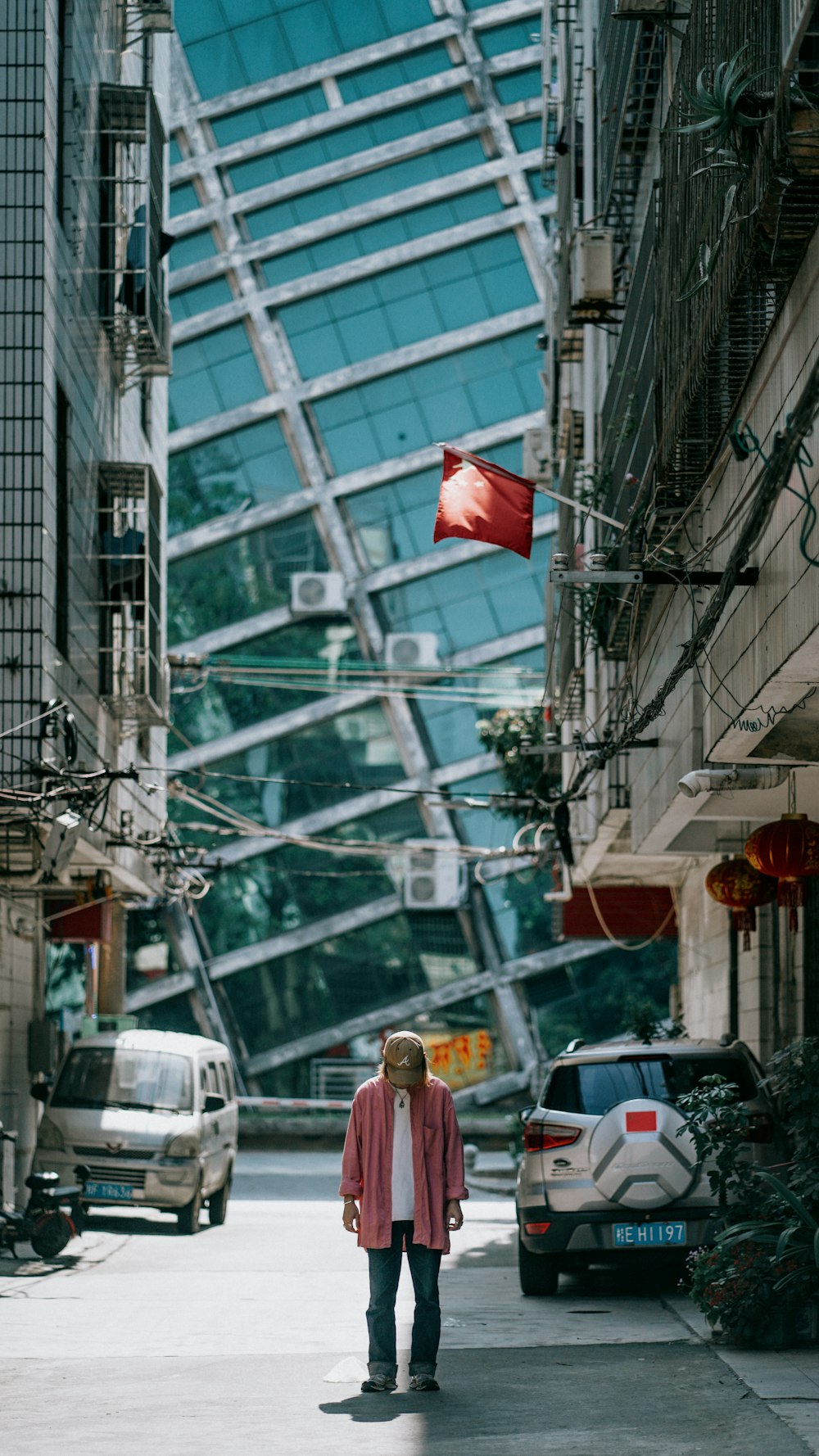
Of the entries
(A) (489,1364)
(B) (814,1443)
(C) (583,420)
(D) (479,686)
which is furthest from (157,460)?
(B) (814,1443)

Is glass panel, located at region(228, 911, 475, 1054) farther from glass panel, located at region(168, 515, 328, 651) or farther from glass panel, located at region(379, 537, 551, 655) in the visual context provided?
glass panel, located at region(168, 515, 328, 651)

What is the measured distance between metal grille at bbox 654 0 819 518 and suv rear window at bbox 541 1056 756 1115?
371 cm

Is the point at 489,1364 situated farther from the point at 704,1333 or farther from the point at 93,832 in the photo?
the point at 93,832

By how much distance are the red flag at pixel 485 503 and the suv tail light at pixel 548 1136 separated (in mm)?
3844

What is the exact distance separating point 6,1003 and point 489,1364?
12022 mm

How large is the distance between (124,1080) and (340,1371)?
11.4m

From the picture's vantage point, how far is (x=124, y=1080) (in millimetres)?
20594

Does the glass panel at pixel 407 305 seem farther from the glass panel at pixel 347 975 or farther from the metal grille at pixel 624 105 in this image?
the metal grille at pixel 624 105

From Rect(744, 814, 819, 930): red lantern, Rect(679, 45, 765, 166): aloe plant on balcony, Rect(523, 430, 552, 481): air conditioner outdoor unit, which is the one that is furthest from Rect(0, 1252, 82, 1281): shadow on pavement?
Rect(523, 430, 552, 481): air conditioner outdoor unit

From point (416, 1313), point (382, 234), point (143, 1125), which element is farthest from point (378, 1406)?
point (382, 234)

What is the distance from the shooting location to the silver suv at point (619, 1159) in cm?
1230

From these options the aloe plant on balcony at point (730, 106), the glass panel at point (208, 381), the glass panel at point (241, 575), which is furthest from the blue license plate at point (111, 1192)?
the glass panel at point (208, 381)

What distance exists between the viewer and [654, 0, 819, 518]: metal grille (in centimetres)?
721

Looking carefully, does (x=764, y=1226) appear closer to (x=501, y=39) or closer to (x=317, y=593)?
(x=317, y=593)
